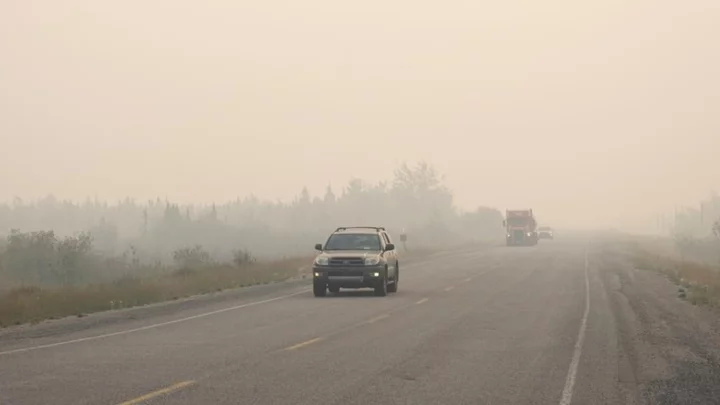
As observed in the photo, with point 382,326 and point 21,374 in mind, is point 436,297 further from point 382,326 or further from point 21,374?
point 21,374

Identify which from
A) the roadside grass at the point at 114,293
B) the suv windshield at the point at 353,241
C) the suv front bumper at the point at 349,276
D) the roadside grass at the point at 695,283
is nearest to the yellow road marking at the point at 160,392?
the roadside grass at the point at 114,293

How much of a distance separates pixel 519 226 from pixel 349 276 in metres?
63.8

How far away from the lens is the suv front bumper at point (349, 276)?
26.1 metres

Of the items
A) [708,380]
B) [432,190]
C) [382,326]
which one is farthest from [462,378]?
[432,190]

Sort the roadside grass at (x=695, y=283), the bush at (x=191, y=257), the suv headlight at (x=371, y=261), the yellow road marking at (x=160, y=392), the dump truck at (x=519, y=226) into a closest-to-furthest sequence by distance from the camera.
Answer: the yellow road marking at (x=160, y=392) → the roadside grass at (x=695, y=283) → the suv headlight at (x=371, y=261) → the bush at (x=191, y=257) → the dump truck at (x=519, y=226)

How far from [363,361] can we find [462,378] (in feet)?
6.45

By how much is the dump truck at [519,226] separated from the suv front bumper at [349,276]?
63256mm

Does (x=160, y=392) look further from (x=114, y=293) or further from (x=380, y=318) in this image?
(x=114, y=293)

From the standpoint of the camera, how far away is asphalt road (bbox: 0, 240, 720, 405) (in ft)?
32.3

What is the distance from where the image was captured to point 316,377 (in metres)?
11.0

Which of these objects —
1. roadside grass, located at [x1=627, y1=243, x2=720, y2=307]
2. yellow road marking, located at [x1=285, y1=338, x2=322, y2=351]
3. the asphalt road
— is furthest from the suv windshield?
yellow road marking, located at [x1=285, y1=338, x2=322, y2=351]

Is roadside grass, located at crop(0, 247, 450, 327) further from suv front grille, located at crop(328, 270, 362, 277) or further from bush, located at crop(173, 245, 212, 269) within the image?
bush, located at crop(173, 245, 212, 269)

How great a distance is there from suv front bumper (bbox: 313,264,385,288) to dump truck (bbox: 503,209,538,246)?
63.3 m

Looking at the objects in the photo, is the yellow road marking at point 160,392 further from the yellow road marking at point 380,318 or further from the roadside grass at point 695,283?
the roadside grass at point 695,283
